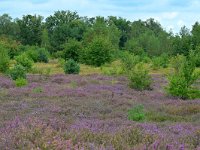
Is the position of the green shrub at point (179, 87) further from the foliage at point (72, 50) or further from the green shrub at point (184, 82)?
the foliage at point (72, 50)

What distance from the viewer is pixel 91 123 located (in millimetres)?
9930

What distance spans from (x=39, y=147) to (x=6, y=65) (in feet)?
106

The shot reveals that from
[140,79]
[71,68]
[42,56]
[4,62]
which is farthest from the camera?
[42,56]

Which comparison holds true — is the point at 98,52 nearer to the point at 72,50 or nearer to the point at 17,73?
the point at 72,50

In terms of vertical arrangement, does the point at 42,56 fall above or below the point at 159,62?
below

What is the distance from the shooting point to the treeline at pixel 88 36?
6550 cm

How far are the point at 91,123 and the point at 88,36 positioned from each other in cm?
5853

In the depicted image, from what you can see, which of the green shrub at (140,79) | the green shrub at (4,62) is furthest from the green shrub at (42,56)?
the green shrub at (140,79)

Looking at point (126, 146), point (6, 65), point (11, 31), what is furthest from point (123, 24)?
point (126, 146)

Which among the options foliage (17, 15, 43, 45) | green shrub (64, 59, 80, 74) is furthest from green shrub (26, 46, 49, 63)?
foliage (17, 15, 43, 45)

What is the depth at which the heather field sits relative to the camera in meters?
5.93

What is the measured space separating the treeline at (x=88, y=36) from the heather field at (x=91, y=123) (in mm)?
34059

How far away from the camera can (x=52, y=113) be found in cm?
1248

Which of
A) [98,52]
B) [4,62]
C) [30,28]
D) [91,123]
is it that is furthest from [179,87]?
[30,28]
